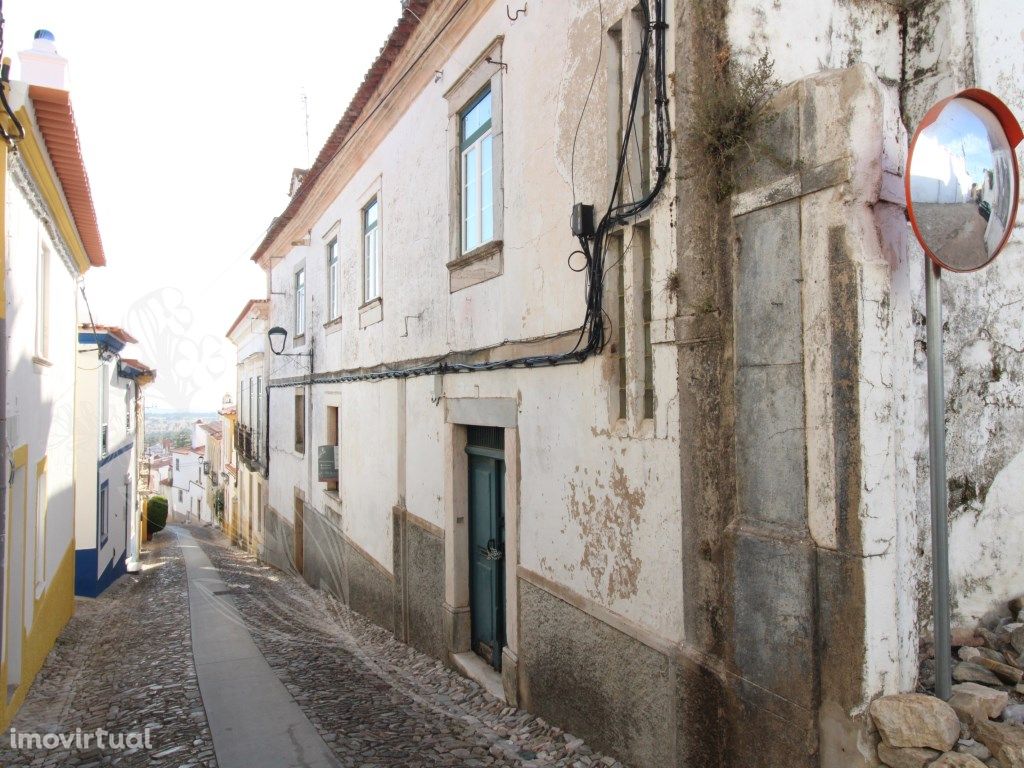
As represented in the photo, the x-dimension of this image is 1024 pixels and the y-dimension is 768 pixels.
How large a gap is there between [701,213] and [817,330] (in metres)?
0.93

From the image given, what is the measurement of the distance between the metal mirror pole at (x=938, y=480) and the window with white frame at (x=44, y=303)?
8.21 meters

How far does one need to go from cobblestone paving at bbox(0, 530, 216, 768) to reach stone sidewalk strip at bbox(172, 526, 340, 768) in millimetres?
118

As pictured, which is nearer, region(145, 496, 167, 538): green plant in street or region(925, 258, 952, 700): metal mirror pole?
region(925, 258, 952, 700): metal mirror pole

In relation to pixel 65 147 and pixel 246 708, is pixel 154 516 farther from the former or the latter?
pixel 246 708

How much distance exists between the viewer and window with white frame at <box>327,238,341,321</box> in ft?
39.7

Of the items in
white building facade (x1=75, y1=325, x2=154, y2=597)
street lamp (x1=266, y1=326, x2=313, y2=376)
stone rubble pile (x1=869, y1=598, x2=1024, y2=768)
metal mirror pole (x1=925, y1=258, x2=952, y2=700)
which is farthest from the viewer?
street lamp (x1=266, y1=326, x2=313, y2=376)

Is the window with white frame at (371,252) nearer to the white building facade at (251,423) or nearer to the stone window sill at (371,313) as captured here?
the stone window sill at (371,313)

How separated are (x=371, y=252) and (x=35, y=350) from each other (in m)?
4.25

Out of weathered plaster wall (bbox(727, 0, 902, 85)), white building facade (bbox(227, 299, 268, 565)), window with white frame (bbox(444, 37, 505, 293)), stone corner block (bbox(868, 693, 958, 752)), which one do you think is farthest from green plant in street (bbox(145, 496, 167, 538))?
stone corner block (bbox(868, 693, 958, 752))

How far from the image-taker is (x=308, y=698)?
617cm

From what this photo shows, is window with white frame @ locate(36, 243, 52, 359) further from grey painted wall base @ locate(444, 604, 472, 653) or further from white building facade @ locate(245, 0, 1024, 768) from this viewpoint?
grey painted wall base @ locate(444, 604, 472, 653)

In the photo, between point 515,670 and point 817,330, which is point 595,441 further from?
point 515,670

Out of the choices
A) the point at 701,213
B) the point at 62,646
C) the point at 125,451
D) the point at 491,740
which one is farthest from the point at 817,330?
the point at 125,451

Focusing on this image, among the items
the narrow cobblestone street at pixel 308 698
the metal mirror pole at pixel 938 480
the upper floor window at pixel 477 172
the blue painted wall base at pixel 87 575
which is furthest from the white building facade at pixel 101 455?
the metal mirror pole at pixel 938 480
